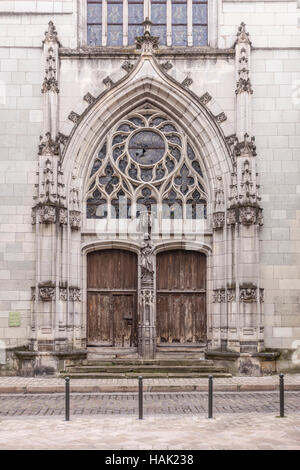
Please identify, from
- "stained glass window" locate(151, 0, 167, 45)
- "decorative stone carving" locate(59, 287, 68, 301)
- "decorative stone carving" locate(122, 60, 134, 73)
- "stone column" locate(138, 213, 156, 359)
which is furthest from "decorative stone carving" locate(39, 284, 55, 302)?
"stained glass window" locate(151, 0, 167, 45)

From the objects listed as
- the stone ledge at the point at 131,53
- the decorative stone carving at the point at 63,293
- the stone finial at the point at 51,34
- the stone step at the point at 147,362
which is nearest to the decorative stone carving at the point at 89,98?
the stone ledge at the point at 131,53

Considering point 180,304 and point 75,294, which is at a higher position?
point 75,294

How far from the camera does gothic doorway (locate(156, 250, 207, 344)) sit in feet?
68.7

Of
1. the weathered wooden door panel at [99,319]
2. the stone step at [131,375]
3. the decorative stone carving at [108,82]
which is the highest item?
the decorative stone carving at [108,82]

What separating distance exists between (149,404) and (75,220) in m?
7.52

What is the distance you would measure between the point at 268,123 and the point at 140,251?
5.55 metres

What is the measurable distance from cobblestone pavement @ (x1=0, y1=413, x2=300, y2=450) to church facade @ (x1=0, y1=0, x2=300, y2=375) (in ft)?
25.2

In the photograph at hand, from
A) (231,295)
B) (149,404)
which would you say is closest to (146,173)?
(231,295)

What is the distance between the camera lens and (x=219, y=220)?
2048 centimetres

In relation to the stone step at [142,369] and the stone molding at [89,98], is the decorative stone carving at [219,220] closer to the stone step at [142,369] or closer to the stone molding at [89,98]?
the stone step at [142,369]

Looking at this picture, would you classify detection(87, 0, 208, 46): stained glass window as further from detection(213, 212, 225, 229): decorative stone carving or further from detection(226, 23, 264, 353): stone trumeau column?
detection(213, 212, 225, 229): decorative stone carving

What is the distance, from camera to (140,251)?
2073cm

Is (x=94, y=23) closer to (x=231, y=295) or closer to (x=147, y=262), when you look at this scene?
(x=147, y=262)

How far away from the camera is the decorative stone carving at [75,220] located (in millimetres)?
20438
